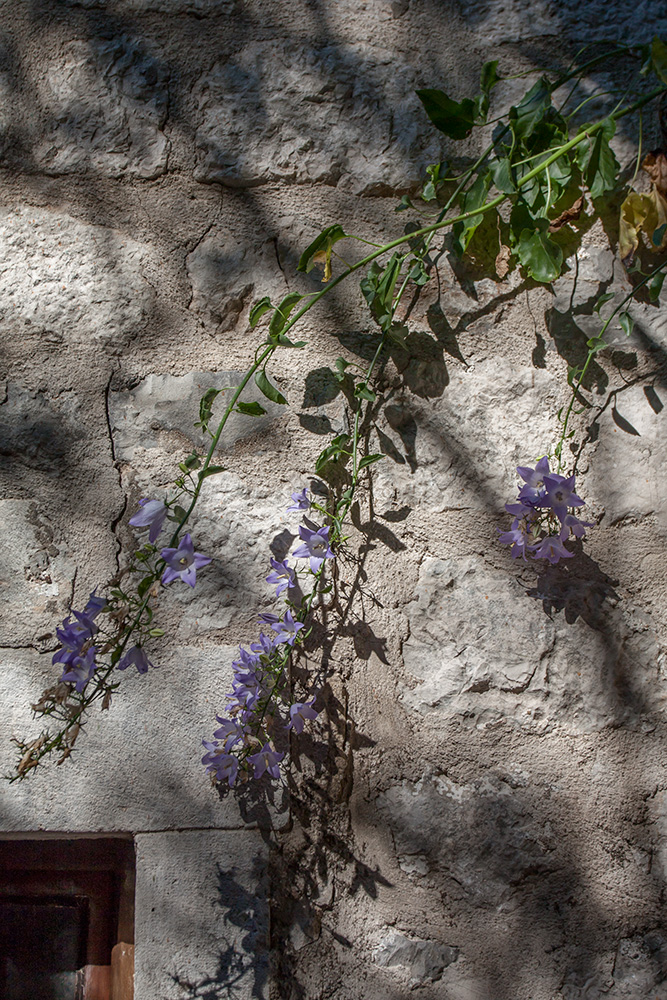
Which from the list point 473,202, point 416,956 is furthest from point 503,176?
point 416,956

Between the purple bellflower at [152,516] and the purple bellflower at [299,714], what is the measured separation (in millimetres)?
323

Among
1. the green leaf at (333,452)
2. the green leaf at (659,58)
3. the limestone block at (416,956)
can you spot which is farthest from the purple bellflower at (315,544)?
the green leaf at (659,58)

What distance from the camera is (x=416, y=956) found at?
95 cm

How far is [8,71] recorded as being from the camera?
3.81 feet

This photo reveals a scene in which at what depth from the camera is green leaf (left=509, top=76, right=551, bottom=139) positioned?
964mm

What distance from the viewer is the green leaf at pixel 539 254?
0.99 m

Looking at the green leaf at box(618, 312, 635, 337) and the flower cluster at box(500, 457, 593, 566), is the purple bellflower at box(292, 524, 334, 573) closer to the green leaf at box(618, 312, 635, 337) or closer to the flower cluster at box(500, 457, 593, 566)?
the flower cluster at box(500, 457, 593, 566)

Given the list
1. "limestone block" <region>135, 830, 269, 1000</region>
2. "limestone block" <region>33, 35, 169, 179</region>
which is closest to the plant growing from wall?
"limestone block" <region>135, 830, 269, 1000</region>

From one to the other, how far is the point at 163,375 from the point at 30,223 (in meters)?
0.36

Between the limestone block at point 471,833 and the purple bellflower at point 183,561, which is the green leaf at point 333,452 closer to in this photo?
the purple bellflower at point 183,561

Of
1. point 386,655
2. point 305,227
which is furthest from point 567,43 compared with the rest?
point 386,655

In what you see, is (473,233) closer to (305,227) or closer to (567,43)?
(305,227)

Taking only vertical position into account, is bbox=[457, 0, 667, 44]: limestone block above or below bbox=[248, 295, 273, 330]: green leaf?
above

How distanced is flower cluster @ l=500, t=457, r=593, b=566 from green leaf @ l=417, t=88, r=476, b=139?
21.0 inches
